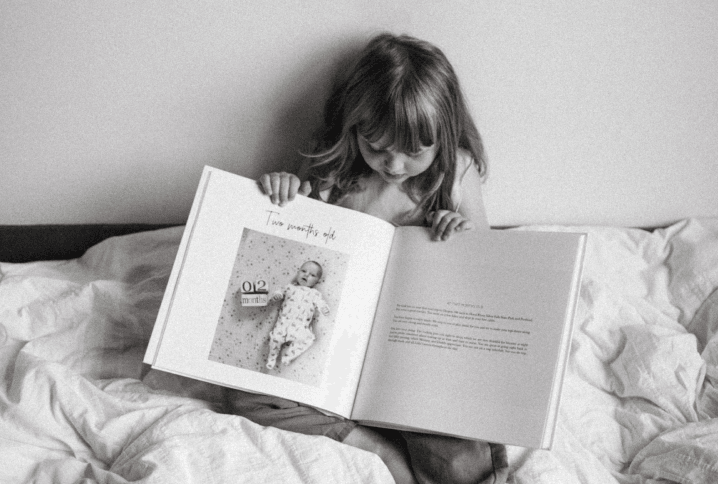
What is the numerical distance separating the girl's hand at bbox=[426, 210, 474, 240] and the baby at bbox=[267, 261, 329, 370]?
5.9 inches

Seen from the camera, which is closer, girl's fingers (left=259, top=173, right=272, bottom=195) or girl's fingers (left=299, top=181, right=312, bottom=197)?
girl's fingers (left=259, top=173, right=272, bottom=195)

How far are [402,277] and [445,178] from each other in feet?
0.66

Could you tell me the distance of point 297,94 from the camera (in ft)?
3.54

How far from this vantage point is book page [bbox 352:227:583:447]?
79cm

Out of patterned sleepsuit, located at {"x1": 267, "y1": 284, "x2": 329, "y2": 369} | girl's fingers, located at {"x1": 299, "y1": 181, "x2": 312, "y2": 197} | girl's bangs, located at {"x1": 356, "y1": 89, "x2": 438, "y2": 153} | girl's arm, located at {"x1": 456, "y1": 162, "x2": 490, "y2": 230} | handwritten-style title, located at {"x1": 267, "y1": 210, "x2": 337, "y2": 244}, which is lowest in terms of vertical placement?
patterned sleepsuit, located at {"x1": 267, "y1": 284, "x2": 329, "y2": 369}

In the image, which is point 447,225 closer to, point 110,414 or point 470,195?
point 470,195

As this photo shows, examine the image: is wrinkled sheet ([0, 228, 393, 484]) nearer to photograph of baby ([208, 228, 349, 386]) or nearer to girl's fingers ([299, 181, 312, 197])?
photograph of baby ([208, 228, 349, 386])

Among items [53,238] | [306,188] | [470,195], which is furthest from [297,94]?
[53,238]

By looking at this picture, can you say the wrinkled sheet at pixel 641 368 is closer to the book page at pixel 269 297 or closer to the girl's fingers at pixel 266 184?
the book page at pixel 269 297

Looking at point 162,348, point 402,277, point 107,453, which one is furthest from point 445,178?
point 107,453

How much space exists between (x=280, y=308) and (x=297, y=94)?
0.37 meters

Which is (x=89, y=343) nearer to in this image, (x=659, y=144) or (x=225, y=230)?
(x=225, y=230)

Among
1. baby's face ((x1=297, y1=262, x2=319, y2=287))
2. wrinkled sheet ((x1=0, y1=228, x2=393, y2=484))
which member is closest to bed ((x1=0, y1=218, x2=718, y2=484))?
wrinkled sheet ((x1=0, y1=228, x2=393, y2=484))

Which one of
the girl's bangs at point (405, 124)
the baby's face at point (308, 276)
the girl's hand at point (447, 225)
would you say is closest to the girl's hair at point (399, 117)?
the girl's bangs at point (405, 124)
